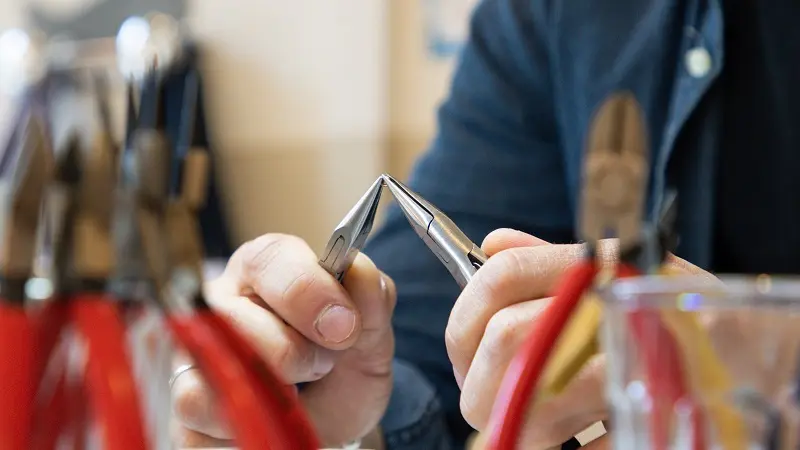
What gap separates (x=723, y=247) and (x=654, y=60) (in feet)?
0.33

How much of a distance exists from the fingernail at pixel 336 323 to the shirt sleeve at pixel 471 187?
21mm

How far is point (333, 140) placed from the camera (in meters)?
0.92

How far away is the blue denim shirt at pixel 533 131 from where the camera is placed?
29 centimetres

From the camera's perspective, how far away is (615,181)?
137 mm

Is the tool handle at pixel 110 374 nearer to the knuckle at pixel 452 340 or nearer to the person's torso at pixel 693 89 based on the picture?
the knuckle at pixel 452 340

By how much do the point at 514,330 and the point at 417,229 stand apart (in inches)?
1.8

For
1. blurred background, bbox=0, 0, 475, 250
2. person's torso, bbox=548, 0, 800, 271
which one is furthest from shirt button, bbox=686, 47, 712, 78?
blurred background, bbox=0, 0, 475, 250

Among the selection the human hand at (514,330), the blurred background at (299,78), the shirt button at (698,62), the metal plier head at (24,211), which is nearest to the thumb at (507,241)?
the human hand at (514,330)

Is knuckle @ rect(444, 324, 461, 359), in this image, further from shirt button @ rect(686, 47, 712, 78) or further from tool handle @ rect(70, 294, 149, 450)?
shirt button @ rect(686, 47, 712, 78)

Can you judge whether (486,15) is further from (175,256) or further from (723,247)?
(175,256)

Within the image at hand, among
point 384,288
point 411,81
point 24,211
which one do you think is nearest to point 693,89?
point 384,288

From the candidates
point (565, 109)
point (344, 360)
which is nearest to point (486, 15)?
point (565, 109)

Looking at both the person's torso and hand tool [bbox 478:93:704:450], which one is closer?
hand tool [bbox 478:93:704:450]

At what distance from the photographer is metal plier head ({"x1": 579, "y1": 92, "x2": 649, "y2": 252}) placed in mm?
137
